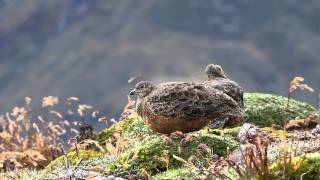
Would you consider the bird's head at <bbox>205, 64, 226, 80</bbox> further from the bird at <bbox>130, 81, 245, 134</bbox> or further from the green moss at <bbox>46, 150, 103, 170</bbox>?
the bird at <bbox>130, 81, 245, 134</bbox>

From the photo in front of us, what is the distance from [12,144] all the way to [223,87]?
14.7 ft

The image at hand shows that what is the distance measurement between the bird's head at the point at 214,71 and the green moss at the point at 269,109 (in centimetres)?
67

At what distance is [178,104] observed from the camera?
8.28 meters

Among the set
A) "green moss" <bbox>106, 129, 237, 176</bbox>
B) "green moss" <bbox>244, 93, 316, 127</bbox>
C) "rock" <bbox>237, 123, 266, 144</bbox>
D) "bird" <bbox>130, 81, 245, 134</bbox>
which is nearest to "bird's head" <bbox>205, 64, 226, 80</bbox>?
"green moss" <bbox>244, 93, 316, 127</bbox>

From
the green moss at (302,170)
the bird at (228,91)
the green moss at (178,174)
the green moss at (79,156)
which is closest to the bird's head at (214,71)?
the bird at (228,91)

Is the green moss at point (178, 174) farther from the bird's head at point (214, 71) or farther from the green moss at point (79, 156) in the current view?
the bird's head at point (214, 71)

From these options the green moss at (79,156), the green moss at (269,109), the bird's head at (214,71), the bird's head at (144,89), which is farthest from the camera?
the green moss at (269,109)

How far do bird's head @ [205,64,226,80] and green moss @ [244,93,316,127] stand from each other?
671 mm

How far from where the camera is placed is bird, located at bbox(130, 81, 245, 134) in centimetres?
827

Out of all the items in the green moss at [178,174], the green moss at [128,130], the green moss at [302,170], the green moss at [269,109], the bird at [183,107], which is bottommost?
the green moss at [302,170]

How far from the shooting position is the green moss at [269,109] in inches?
463

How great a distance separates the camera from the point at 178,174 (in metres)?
7.39

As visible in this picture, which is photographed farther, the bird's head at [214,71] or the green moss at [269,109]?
the green moss at [269,109]

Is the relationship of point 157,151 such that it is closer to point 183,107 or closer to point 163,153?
point 163,153
